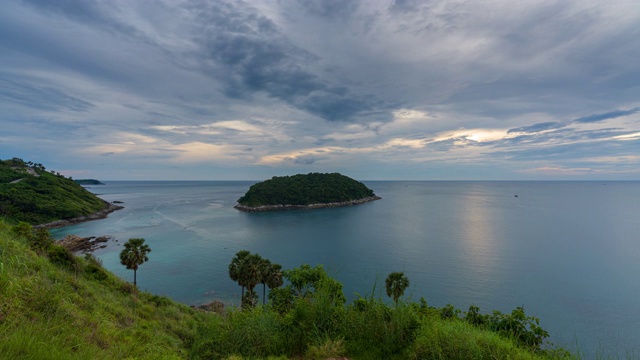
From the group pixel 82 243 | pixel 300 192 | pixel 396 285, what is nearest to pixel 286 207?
pixel 300 192

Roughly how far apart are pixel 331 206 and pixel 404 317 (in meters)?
155

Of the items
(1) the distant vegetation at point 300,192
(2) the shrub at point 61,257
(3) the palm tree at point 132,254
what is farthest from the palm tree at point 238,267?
(1) the distant vegetation at point 300,192

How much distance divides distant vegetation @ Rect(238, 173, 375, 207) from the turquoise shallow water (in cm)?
3733

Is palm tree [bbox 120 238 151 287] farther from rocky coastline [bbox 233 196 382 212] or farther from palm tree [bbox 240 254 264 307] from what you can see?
rocky coastline [bbox 233 196 382 212]

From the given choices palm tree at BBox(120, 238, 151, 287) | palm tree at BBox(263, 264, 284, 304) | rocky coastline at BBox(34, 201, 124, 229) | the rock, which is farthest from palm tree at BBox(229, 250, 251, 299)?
rocky coastline at BBox(34, 201, 124, 229)

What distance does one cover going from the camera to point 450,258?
206 ft

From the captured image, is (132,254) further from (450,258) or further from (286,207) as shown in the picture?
(286,207)

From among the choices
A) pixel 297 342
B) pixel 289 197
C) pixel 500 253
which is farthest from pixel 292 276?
pixel 289 197

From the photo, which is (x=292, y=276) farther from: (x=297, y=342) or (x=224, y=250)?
(x=224, y=250)

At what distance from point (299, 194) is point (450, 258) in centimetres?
10829

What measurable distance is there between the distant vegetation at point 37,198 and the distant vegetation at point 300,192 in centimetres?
7205

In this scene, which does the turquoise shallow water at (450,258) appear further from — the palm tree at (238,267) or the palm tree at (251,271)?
the palm tree at (251,271)

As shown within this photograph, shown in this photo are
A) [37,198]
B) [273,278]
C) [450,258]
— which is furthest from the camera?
[37,198]

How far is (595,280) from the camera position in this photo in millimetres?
51656
